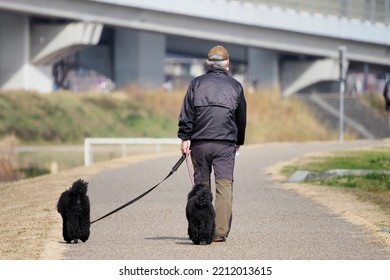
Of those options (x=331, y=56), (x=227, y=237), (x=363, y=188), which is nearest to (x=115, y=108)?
(x=331, y=56)

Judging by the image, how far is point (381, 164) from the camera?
105 ft

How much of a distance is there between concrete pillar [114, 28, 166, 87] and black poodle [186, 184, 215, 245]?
6388 centimetres

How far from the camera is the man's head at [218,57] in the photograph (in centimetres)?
1551

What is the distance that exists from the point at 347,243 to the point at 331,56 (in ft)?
196

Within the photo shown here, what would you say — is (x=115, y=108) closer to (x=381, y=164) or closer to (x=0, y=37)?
(x=0, y=37)

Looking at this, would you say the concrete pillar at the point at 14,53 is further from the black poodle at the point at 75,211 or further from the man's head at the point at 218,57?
the black poodle at the point at 75,211

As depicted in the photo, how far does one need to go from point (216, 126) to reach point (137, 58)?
64.1 meters

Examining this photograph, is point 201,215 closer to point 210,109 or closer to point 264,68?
point 210,109

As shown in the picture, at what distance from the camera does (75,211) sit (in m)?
15.2

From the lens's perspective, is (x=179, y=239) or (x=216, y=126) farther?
(x=179, y=239)

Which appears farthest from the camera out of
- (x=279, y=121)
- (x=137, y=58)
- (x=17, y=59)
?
(x=137, y=58)

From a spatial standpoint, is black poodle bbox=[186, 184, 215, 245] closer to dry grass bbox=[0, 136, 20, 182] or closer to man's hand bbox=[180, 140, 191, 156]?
man's hand bbox=[180, 140, 191, 156]

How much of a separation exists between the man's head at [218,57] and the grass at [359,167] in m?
4.88

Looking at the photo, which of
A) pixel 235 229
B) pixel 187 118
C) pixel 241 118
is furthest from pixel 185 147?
pixel 235 229
